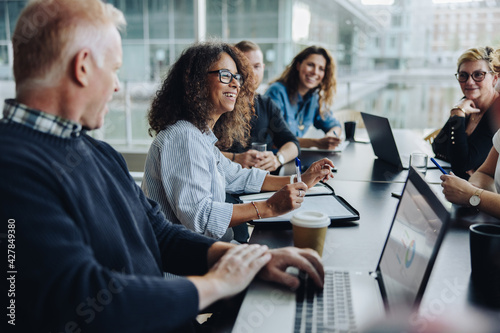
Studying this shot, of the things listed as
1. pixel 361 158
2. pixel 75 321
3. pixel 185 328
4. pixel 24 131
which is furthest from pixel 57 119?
pixel 361 158

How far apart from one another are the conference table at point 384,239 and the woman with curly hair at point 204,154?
13cm

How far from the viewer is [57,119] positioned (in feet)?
2.85

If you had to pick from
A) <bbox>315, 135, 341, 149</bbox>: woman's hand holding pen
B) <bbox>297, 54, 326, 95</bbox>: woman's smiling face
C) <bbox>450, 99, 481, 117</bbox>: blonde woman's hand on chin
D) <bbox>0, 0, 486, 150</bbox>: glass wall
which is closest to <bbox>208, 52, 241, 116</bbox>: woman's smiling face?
<bbox>315, 135, 341, 149</bbox>: woman's hand holding pen

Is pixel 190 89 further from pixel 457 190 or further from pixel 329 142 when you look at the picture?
pixel 329 142

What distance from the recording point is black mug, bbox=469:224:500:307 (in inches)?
38.4

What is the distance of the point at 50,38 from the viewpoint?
829mm

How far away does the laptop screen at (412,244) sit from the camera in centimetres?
78

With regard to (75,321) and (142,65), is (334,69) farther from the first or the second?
(75,321)

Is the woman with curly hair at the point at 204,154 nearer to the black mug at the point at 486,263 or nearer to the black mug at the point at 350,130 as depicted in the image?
the black mug at the point at 486,263

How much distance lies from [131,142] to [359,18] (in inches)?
112

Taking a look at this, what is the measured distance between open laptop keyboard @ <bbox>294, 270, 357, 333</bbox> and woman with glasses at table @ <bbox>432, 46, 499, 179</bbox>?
1.61 m

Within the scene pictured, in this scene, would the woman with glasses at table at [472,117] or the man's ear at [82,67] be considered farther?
the woman with glasses at table at [472,117]

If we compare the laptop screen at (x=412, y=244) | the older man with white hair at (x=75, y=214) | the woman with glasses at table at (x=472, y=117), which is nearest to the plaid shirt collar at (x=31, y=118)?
the older man with white hair at (x=75, y=214)

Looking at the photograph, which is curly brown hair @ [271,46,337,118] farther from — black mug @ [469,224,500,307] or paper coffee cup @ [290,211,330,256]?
black mug @ [469,224,500,307]
